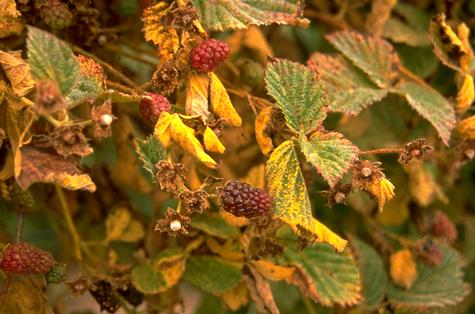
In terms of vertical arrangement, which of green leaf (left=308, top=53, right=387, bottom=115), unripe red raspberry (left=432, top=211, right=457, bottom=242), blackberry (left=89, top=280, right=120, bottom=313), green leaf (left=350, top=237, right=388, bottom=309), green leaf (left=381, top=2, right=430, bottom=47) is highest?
green leaf (left=381, top=2, right=430, bottom=47)

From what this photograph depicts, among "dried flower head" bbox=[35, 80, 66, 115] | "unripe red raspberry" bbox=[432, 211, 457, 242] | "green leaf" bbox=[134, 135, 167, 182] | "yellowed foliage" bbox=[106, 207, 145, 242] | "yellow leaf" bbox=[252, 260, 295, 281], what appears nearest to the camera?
"dried flower head" bbox=[35, 80, 66, 115]

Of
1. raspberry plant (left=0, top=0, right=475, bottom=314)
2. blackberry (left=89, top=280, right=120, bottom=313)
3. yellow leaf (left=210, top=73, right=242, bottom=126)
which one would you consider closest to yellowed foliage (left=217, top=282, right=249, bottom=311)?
raspberry plant (left=0, top=0, right=475, bottom=314)

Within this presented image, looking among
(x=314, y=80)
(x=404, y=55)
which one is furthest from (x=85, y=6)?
(x=404, y=55)

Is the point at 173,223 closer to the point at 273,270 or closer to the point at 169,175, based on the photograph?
the point at 169,175

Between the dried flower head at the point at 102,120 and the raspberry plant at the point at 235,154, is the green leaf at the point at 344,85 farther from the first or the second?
the dried flower head at the point at 102,120

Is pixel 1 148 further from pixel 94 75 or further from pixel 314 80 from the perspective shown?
pixel 314 80

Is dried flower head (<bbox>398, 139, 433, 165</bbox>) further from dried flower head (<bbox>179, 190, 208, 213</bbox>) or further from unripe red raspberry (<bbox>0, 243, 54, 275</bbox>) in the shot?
unripe red raspberry (<bbox>0, 243, 54, 275</bbox>)

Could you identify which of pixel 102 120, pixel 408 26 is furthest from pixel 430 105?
pixel 102 120
